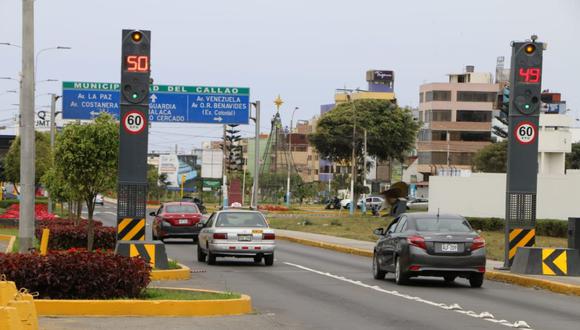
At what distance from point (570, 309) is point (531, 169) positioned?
793 centimetres

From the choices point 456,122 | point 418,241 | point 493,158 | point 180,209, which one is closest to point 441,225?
point 418,241

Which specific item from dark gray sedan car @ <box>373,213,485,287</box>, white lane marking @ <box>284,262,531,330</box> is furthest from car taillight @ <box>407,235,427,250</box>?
white lane marking @ <box>284,262,531,330</box>

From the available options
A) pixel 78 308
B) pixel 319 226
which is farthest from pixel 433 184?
pixel 78 308

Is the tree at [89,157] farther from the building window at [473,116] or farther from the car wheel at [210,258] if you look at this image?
the building window at [473,116]

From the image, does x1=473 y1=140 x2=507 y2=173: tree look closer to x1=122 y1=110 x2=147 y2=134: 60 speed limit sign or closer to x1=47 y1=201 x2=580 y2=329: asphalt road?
x1=47 y1=201 x2=580 y2=329: asphalt road

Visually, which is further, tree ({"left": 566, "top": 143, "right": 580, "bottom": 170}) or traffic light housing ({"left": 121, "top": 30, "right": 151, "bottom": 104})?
tree ({"left": 566, "top": 143, "right": 580, "bottom": 170})

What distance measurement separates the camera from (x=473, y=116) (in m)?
128

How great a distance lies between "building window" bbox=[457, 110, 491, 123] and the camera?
128250mm

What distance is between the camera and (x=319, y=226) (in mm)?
60375

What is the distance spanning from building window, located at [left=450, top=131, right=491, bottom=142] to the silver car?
102 meters

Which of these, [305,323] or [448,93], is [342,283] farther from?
[448,93]

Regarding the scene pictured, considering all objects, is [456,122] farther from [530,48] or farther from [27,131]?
[27,131]

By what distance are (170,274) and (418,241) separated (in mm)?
5039

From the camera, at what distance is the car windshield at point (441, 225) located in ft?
73.3
